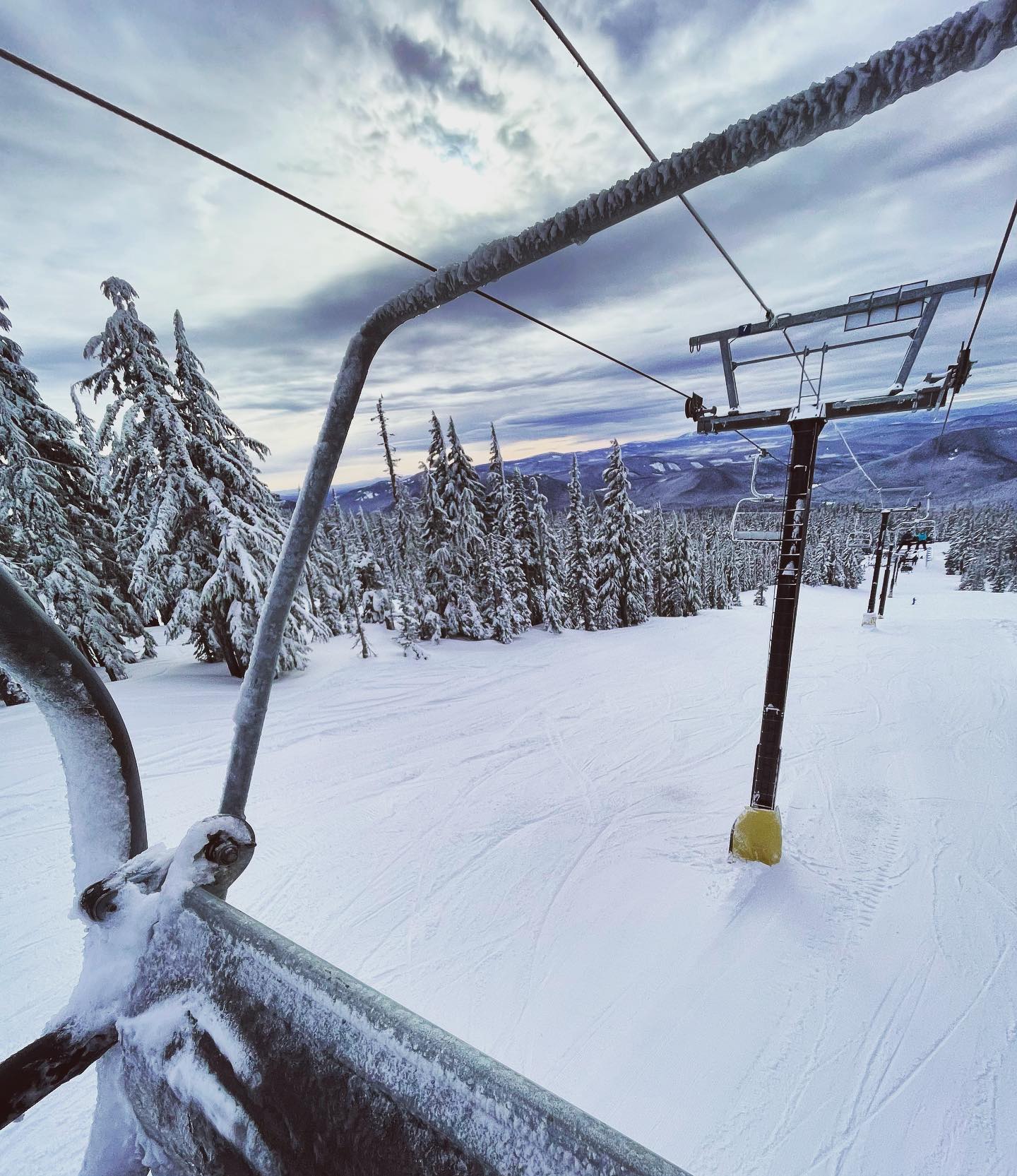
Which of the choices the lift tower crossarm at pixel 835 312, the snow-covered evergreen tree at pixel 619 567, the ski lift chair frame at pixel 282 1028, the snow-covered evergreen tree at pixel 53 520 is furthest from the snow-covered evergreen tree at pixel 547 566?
the ski lift chair frame at pixel 282 1028

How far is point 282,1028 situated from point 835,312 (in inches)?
266

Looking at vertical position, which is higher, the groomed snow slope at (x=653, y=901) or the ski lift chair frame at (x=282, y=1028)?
the ski lift chair frame at (x=282, y=1028)

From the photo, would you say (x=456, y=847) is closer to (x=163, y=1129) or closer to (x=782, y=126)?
(x=163, y=1129)

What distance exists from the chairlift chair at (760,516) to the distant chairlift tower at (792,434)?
0.03 metres

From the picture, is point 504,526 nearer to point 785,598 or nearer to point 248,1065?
point 785,598

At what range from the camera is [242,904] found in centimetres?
587

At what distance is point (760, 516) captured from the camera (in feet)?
22.3

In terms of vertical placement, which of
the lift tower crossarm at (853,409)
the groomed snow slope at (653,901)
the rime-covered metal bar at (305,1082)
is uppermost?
the lift tower crossarm at (853,409)

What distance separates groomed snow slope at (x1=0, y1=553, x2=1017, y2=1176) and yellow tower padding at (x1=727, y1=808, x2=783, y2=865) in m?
0.23

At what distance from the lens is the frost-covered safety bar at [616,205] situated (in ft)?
2.93

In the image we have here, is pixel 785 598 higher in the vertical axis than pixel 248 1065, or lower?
higher

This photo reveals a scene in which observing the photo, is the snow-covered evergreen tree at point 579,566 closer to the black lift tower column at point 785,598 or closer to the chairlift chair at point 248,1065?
the black lift tower column at point 785,598

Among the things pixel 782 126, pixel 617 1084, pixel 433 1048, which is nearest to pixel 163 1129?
pixel 433 1048

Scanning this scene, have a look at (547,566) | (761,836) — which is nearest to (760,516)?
(761,836)
